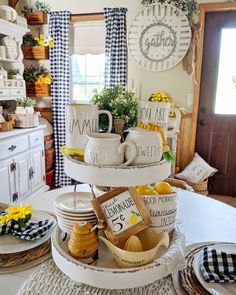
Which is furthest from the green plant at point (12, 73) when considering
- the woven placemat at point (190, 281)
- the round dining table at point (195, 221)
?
the woven placemat at point (190, 281)

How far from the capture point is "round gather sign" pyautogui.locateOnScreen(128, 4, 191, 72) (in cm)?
317

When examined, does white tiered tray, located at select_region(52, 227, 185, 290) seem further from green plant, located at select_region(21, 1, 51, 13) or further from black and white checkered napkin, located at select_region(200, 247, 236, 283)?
green plant, located at select_region(21, 1, 51, 13)

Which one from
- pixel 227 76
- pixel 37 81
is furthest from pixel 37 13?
pixel 227 76

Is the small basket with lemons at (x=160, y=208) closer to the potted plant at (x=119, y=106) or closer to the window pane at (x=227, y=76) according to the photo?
the potted plant at (x=119, y=106)

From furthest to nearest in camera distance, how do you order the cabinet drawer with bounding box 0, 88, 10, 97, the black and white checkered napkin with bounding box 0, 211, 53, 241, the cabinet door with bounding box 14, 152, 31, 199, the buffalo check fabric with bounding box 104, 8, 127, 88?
the buffalo check fabric with bounding box 104, 8, 127, 88
the cabinet drawer with bounding box 0, 88, 10, 97
the cabinet door with bounding box 14, 152, 31, 199
the black and white checkered napkin with bounding box 0, 211, 53, 241

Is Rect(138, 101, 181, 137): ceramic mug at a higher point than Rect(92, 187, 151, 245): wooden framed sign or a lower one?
higher

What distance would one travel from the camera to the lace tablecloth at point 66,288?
811mm

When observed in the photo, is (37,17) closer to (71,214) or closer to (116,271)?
(71,214)

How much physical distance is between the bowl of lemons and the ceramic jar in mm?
228

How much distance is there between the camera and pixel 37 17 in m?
3.58

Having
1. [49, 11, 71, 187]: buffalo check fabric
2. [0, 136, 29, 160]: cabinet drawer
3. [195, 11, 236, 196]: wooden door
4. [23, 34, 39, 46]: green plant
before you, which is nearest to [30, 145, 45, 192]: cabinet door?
[0, 136, 29, 160]: cabinet drawer

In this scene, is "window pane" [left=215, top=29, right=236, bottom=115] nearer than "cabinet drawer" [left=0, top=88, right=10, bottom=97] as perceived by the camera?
No

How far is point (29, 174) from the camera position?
310 cm

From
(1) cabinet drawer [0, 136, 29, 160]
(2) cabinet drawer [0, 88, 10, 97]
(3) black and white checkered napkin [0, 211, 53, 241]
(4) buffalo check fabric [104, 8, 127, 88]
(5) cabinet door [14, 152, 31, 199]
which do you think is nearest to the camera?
(3) black and white checkered napkin [0, 211, 53, 241]
